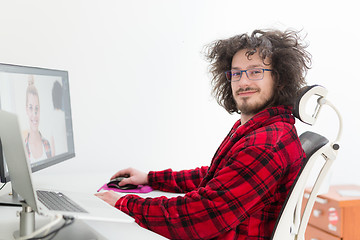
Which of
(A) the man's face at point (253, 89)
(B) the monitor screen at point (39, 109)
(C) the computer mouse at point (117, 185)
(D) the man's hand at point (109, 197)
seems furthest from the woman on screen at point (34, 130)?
(A) the man's face at point (253, 89)

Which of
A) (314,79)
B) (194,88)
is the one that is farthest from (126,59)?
(314,79)

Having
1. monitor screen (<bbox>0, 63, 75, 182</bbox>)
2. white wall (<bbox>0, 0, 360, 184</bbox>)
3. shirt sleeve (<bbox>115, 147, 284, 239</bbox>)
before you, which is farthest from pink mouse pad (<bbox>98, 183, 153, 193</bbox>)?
white wall (<bbox>0, 0, 360, 184</bbox>)

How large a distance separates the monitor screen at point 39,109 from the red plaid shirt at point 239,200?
0.35 metres

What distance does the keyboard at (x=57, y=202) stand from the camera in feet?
3.05

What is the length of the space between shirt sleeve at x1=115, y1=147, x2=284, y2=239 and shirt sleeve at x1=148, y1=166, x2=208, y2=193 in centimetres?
47

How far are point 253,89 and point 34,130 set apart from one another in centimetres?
78

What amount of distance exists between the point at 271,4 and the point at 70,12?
1.27m

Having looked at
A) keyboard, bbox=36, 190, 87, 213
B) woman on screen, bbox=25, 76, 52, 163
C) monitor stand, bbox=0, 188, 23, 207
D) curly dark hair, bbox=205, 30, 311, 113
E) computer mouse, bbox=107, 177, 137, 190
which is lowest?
computer mouse, bbox=107, 177, 137, 190

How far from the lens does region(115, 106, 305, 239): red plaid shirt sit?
1127mm

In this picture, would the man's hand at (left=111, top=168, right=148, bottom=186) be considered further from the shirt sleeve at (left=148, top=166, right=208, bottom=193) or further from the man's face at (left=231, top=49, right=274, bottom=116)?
the man's face at (left=231, top=49, right=274, bottom=116)

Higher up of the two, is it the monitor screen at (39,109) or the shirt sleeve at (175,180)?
the monitor screen at (39,109)

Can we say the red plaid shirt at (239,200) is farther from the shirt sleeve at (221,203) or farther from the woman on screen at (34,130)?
the woman on screen at (34,130)

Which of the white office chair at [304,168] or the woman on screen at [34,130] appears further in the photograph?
the woman on screen at [34,130]

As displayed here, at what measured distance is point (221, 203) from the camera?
1120 mm
